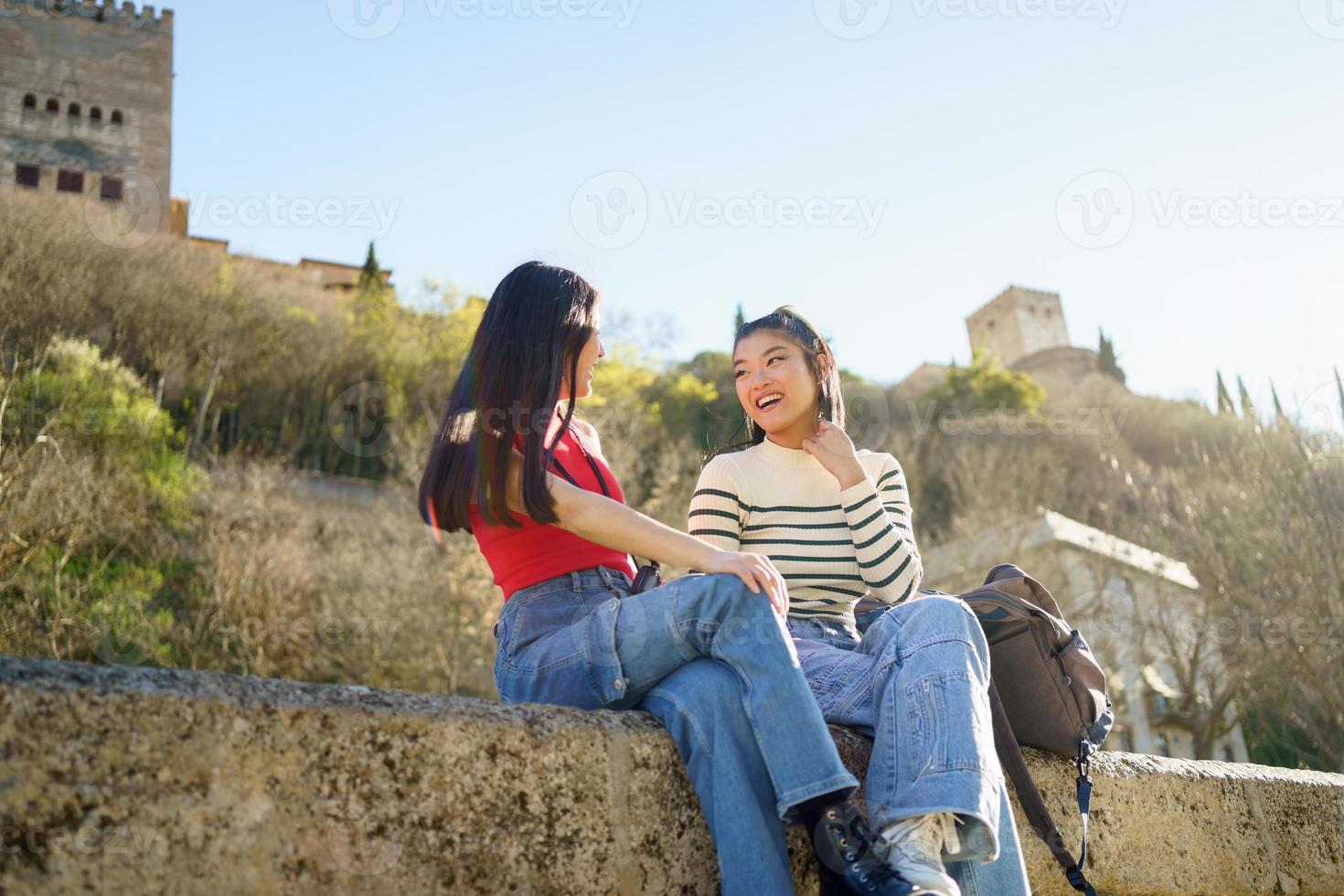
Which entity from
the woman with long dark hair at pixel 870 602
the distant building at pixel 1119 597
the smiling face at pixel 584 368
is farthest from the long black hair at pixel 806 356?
the distant building at pixel 1119 597

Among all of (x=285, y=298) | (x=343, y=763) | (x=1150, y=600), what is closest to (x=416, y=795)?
(x=343, y=763)

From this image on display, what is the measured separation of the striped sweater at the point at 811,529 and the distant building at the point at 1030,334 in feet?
184

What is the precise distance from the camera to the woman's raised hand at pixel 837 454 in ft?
11.5

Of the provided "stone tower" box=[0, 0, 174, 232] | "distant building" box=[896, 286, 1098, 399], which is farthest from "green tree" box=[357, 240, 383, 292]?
"distant building" box=[896, 286, 1098, 399]

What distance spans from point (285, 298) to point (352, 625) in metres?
15.0

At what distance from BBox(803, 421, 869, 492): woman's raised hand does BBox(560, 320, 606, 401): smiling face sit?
75cm

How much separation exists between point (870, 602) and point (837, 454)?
47 cm

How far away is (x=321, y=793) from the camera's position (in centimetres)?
209

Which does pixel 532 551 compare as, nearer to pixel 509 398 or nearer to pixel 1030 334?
pixel 509 398

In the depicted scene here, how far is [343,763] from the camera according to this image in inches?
83.7

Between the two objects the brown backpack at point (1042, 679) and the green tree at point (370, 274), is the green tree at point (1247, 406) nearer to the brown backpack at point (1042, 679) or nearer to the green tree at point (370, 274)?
the brown backpack at point (1042, 679)

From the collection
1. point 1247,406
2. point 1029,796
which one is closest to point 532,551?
point 1029,796

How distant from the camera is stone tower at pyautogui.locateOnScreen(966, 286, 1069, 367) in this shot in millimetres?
66062

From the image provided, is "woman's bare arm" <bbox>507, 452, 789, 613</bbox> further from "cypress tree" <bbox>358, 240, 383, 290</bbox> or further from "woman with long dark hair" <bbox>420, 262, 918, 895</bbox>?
"cypress tree" <bbox>358, 240, 383, 290</bbox>
